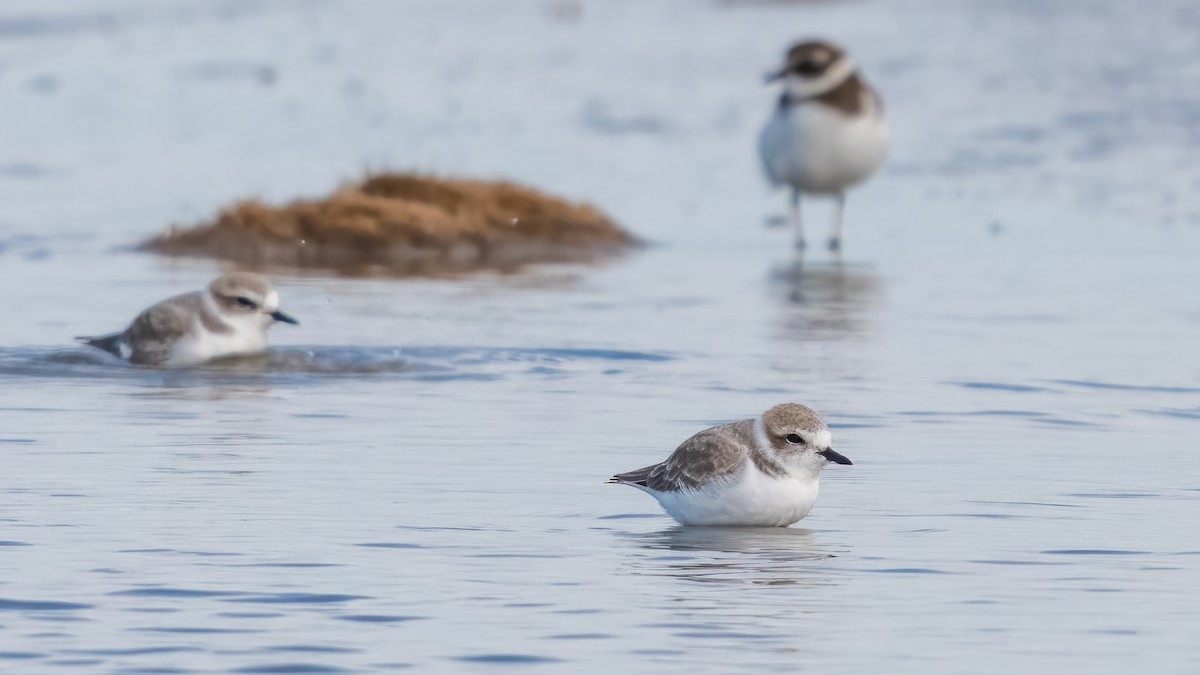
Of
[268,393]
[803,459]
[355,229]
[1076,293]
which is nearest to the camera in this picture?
[803,459]

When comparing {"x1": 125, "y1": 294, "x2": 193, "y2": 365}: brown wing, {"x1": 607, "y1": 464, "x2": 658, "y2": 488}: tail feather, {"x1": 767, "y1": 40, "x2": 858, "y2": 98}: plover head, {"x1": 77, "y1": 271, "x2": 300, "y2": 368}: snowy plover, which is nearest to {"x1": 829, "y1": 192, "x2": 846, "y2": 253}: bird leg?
{"x1": 767, "y1": 40, "x2": 858, "y2": 98}: plover head

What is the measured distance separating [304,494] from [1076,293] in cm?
768

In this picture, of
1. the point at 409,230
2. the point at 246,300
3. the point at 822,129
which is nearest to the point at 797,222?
the point at 822,129

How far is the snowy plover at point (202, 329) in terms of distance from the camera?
12977 mm

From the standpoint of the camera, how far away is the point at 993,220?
19.4 m

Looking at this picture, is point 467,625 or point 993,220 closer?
point 467,625

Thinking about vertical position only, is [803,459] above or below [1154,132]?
below

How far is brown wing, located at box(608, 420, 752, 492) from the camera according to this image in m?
8.78

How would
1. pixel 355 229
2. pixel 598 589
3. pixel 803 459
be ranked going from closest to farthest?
pixel 598 589, pixel 803 459, pixel 355 229

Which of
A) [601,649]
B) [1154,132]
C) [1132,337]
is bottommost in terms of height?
[601,649]

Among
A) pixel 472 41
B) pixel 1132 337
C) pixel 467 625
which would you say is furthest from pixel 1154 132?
pixel 467 625

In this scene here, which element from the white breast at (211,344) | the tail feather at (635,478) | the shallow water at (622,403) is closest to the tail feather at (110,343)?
the shallow water at (622,403)

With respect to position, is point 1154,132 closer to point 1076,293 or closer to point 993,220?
point 993,220

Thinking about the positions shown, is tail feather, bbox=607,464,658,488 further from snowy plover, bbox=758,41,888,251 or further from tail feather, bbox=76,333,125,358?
snowy plover, bbox=758,41,888,251
